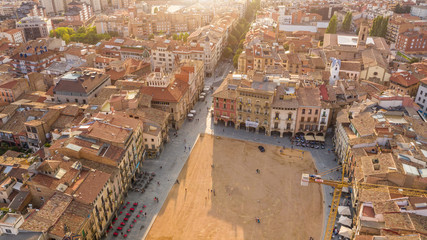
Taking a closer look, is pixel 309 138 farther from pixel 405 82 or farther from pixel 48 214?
pixel 48 214

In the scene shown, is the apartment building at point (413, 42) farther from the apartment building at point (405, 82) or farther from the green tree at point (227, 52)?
the green tree at point (227, 52)

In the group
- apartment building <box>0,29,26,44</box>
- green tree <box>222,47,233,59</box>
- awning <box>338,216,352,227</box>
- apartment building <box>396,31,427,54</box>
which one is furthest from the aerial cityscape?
apartment building <box>0,29,26,44</box>

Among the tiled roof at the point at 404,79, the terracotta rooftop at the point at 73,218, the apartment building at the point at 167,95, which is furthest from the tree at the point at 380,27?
the terracotta rooftop at the point at 73,218

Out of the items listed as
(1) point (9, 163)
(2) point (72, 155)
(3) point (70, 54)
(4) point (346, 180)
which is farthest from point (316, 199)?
(3) point (70, 54)

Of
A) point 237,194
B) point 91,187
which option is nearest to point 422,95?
point 237,194

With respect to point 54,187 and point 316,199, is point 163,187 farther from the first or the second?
point 316,199

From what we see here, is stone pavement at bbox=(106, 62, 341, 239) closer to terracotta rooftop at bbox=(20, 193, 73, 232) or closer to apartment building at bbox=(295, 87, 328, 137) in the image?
apartment building at bbox=(295, 87, 328, 137)

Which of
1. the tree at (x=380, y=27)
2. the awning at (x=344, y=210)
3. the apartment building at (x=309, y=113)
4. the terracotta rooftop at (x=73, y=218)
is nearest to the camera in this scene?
the terracotta rooftop at (x=73, y=218)
